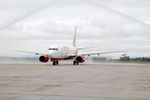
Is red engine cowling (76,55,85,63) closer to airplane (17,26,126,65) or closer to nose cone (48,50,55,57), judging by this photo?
airplane (17,26,126,65)

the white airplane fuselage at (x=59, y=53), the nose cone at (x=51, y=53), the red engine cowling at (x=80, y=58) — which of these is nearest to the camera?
the nose cone at (x=51, y=53)

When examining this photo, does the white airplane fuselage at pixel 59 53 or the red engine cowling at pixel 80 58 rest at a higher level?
the white airplane fuselage at pixel 59 53

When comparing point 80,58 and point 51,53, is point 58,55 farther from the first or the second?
point 80,58

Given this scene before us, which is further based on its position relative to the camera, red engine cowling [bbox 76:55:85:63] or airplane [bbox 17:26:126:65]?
red engine cowling [bbox 76:55:85:63]

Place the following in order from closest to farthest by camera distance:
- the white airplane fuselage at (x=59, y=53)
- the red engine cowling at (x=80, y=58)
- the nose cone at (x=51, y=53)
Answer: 1. the nose cone at (x=51, y=53)
2. the white airplane fuselage at (x=59, y=53)
3. the red engine cowling at (x=80, y=58)

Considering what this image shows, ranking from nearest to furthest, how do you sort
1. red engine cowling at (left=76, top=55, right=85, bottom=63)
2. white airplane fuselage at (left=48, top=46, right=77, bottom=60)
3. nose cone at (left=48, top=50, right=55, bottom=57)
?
nose cone at (left=48, top=50, right=55, bottom=57), white airplane fuselage at (left=48, top=46, right=77, bottom=60), red engine cowling at (left=76, top=55, right=85, bottom=63)

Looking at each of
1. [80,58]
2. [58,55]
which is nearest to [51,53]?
[58,55]

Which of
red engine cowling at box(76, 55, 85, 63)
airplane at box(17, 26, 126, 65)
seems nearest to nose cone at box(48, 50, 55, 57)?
airplane at box(17, 26, 126, 65)

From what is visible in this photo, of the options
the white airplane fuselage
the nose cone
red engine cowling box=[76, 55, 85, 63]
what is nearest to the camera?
the nose cone

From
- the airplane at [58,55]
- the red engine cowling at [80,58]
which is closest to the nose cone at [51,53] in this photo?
the airplane at [58,55]

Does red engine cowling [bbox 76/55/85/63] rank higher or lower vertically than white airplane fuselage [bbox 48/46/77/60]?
lower

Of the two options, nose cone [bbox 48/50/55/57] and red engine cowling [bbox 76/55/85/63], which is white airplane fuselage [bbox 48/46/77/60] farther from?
red engine cowling [bbox 76/55/85/63]

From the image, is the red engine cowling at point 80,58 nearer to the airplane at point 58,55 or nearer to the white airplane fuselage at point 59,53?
the airplane at point 58,55

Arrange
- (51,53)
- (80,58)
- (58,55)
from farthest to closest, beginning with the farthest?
(80,58), (58,55), (51,53)
